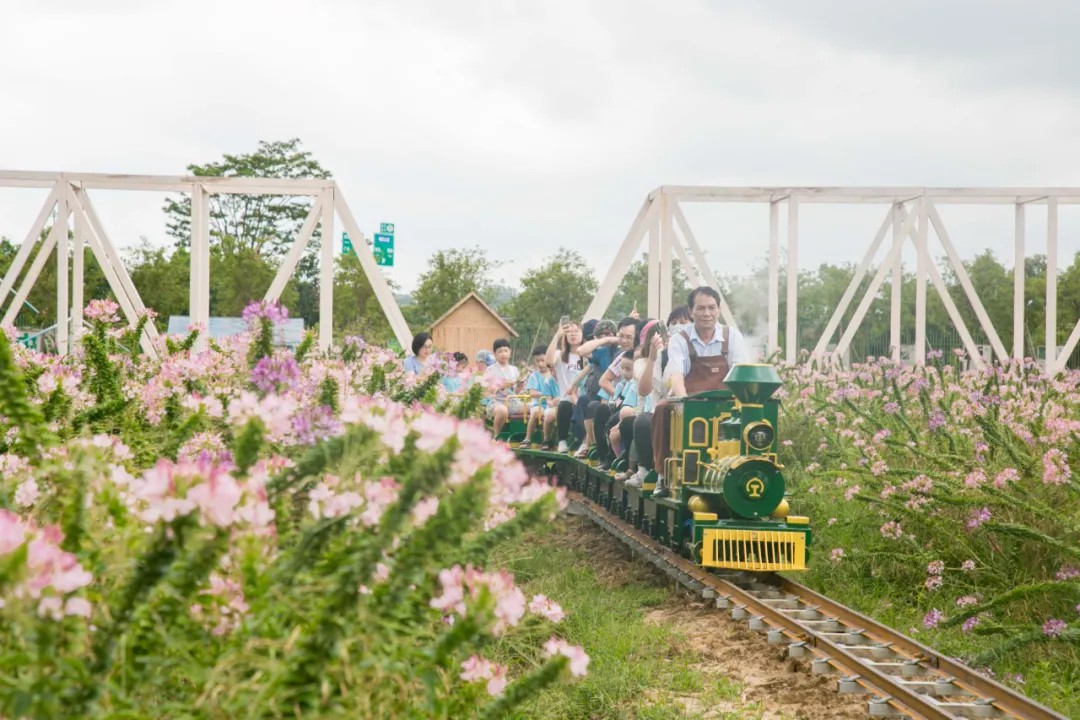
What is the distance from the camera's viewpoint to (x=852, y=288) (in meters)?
16.3

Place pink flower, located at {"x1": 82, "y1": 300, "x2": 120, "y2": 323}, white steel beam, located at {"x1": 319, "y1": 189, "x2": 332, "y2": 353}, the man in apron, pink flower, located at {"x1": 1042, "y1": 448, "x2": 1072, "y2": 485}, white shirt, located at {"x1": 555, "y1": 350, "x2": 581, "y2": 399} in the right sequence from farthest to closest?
white steel beam, located at {"x1": 319, "y1": 189, "x2": 332, "y2": 353} → white shirt, located at {"x1": 555, "y1": 350, "x2": 581, "y2": 399} → the man in apron → pink flower, located at {"x1": 1042, "y1": 448, "x2": 1072, "y2": 485} → pink flower, located at {"x1": 82, "y1": 300, "x2": 120, "y2": 323}

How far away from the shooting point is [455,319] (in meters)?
48.0

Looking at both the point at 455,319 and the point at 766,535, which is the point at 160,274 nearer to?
the point at 455,319

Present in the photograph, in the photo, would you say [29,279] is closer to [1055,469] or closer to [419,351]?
[419,351]

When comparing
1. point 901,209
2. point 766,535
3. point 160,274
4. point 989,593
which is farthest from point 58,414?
point 160,274

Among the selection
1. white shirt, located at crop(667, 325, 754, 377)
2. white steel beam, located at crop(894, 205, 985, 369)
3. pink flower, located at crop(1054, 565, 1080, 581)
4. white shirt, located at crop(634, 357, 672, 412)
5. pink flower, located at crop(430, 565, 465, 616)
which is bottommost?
pink flower, located at crop(1054, 565, 1080, 581)

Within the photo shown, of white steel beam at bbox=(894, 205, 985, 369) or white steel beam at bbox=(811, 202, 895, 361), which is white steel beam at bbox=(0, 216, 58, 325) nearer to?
white steel beam at bbox=(811, 202, 895, 361)

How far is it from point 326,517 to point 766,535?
18.2ft

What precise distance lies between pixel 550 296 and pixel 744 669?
57980 millimetres

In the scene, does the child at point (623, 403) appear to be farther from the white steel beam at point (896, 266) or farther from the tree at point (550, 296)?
the tree at point (550, 296)

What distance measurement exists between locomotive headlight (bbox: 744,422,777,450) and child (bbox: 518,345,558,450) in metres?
6.36

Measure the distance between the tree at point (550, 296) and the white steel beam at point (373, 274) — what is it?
152ft

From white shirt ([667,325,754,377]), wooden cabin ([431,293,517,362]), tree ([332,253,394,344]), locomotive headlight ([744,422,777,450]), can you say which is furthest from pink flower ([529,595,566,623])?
tree ([332,253,394,344])

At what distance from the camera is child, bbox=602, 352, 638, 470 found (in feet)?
33.9
